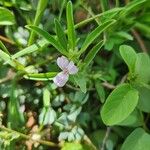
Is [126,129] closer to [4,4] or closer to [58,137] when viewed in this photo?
[58,137]

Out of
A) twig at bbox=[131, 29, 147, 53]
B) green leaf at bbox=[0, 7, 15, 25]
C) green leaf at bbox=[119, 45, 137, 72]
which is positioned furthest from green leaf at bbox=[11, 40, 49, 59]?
twig at bbox=[131, 29, 147, 53]

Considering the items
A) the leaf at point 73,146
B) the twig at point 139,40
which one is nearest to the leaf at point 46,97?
the leaf at point 73,146

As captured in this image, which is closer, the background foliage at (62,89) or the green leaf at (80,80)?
the green leaf at (80,80)

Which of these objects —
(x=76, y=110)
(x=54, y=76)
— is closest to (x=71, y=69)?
(x=54, y=76)

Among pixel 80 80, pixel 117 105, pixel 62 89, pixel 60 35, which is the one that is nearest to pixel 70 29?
pixel 60 35

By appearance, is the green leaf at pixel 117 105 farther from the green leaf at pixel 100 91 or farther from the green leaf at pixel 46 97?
the green leaf at pixel 46 97

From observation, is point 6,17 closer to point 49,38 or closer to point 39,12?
point 39,12
